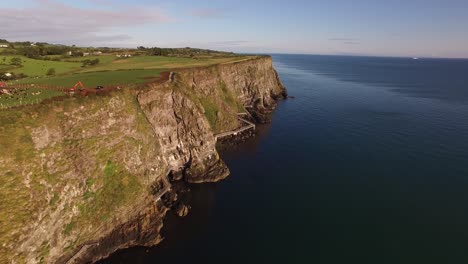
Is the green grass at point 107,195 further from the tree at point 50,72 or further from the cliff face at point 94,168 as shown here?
the tree at point 50,72

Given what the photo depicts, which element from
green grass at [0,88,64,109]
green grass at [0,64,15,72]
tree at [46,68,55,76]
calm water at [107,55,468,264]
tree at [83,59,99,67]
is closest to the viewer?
green grass at [0,88,64,109]

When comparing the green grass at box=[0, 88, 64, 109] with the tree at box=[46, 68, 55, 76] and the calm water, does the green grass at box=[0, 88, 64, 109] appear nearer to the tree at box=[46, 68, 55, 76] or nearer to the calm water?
the tree at box=[46, 68, 55, 76]

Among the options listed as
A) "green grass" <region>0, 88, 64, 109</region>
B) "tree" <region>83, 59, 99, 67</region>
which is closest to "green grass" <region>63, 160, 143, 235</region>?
"green grass" <region>0, 88, 64, 109</region>

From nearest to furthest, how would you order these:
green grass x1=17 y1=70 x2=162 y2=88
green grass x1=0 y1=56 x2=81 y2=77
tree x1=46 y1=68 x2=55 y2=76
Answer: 1. green grass x1=17 y1=70 x2=162 y2=88
2. green grass x1=0 y1=56 x2=81 y2=77
3. tree x1=46 y1=68 x2=55 y2=76


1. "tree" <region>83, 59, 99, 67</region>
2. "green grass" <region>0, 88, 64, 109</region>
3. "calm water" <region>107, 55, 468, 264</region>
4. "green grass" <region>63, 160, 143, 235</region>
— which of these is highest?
"tree" <region>83, 59, 99, 67</region>

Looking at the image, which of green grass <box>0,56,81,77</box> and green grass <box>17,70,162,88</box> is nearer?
green grass <box>17,70,162,88</box>

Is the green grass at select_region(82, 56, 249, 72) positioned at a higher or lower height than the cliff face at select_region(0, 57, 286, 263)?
higher

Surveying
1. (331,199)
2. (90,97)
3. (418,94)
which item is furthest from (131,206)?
(418,94)

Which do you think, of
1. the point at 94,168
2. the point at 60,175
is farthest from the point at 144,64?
the point at 60,175
